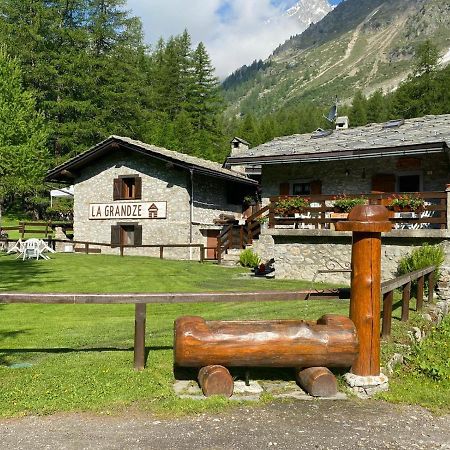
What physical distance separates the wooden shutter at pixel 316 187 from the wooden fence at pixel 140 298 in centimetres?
1423

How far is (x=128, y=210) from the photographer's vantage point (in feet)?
85.3

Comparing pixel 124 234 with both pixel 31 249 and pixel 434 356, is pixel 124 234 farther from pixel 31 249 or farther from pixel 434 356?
pixel 434 356

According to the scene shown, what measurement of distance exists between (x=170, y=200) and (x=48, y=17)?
26.2m

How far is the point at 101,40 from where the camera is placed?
45.7 meters

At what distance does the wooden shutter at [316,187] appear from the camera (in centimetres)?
1903

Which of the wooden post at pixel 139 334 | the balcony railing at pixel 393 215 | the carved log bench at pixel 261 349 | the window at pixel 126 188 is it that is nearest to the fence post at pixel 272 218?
the balcony railing at pixel 393 215

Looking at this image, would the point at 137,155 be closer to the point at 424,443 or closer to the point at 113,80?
the point at 113,80

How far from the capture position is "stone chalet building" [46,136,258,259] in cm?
2455

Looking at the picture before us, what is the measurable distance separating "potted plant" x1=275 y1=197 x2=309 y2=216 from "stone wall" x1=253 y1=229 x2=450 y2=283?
92 cm

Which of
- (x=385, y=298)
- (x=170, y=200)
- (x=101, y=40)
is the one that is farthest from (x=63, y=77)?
(x=385, y=298)

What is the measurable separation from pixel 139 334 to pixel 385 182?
48.0ft

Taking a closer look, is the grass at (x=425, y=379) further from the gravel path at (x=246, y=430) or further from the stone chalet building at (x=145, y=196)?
the stone chalet building at (x=145, y=196)

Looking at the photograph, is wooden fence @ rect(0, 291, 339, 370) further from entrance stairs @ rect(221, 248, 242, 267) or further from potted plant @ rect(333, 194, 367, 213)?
entrance stairs @ rect(221, 248, 242, 267)

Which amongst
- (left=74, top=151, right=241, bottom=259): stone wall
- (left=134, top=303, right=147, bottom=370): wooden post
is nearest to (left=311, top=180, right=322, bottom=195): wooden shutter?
(left=74, top=151, right=241, bottom=259): stone wall
